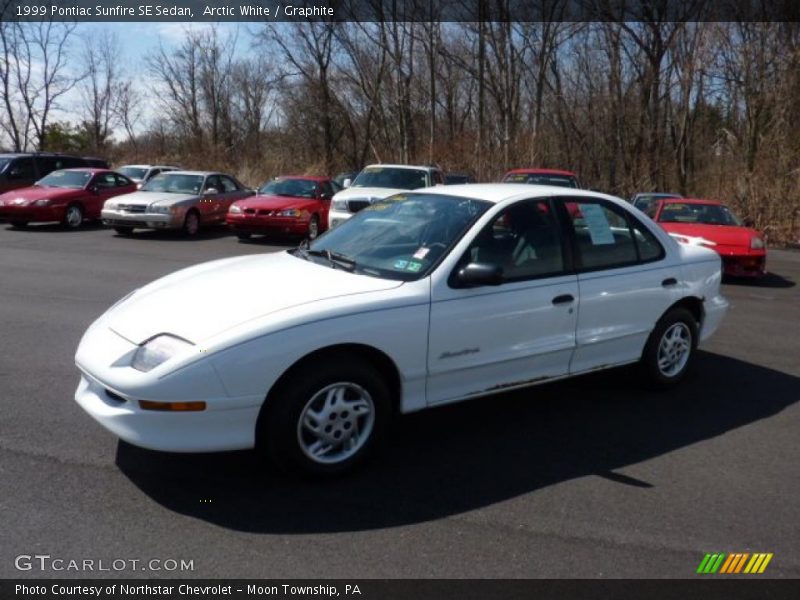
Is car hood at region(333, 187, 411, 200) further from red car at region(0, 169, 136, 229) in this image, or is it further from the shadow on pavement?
the shadow on pavement

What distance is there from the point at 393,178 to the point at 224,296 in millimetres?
11986

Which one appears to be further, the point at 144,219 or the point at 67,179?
the point at 67,179

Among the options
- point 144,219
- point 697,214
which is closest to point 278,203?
point 144,219

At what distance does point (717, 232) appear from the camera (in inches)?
488

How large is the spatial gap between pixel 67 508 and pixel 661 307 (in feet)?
13.9

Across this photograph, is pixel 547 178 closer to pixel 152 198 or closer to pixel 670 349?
pixel 152 198

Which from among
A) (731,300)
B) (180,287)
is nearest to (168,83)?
(731,300)

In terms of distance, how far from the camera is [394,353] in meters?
4.07

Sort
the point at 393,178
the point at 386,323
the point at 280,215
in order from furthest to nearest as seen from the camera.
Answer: the point at 393,178 → the point at 280,215 → the point at 386,323


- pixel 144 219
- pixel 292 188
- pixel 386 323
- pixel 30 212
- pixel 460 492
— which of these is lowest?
pixel 460 492

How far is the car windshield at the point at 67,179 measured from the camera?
1781 centimetres

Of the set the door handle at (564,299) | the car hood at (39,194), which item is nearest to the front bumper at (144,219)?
the car hood at (39,194)

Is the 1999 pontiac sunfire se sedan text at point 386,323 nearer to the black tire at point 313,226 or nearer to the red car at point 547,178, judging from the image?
the red car at point 547,178

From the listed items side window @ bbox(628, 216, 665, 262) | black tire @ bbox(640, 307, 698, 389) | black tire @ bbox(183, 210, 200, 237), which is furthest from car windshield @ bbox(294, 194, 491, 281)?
black tire @ bbox(183, 210, 200, 237)
